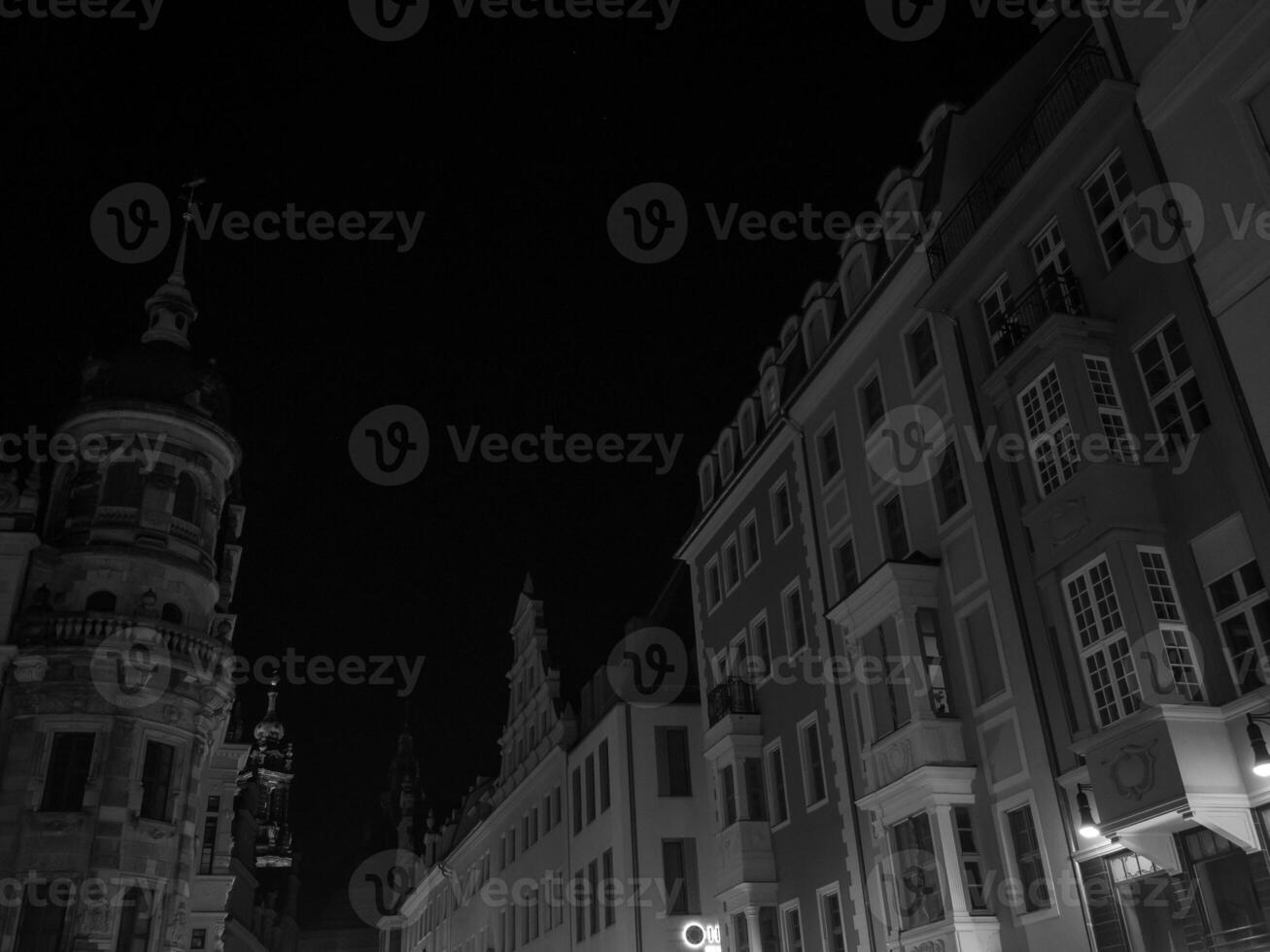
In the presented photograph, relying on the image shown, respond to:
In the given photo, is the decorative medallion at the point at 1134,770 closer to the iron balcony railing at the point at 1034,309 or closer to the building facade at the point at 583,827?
the iron balcony railing at the point at 1034,309

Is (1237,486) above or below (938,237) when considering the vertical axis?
below

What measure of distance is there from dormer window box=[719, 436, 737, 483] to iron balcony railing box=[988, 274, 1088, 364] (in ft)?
46.5

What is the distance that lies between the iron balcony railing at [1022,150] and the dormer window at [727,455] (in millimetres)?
12635

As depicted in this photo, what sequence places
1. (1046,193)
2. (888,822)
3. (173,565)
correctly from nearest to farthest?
(1046,193), (888,822), (173,565)

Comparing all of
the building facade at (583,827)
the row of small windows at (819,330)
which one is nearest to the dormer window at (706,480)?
the row of small windows at (819,330)

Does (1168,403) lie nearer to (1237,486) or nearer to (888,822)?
(1237,486)

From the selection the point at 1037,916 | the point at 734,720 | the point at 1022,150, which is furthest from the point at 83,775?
the point at 1022,150

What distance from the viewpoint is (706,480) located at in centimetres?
3747

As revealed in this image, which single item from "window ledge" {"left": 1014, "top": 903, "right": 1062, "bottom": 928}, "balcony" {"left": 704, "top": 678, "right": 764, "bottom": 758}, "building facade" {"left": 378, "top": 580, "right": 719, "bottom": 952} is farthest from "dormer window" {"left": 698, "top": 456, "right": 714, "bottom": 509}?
"window ledge" {"left": 1014, "top": 903, "right": 1062, "bottom": 928}

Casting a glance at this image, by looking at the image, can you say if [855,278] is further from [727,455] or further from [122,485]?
[122,485]

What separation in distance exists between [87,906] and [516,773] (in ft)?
73.3

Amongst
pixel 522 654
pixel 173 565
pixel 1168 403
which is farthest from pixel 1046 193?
pixel 522 654

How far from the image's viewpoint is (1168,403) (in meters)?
17.7

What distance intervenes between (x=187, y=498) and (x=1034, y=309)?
29.2 m
